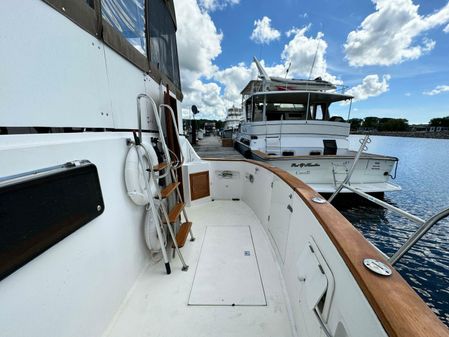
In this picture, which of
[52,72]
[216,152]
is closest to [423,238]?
[52,72]

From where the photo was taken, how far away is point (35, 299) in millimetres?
726

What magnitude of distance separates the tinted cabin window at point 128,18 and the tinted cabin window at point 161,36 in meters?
0.17

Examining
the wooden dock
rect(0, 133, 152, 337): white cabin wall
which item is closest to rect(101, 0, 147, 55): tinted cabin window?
rect(0, 133, 152, 337): white cabin wall

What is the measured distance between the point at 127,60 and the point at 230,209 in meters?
2.28

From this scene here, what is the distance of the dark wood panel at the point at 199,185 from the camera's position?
3125mm

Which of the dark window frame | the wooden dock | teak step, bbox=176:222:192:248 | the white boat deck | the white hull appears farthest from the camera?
the wooden dock

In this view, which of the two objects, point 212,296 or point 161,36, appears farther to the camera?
point 161,36

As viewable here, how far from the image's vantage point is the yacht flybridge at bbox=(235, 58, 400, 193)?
12.8ft

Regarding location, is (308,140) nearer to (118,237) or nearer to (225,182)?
(225,182)

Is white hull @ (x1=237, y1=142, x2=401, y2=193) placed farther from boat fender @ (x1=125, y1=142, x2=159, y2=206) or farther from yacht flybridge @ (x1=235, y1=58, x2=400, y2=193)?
boat fender @ (x1=125, y1=142, x2=159, y2=206)

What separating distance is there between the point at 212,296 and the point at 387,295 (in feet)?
3.97

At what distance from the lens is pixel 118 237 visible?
4.32ft

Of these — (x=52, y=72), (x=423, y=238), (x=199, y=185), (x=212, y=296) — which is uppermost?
(x=52, y=72)

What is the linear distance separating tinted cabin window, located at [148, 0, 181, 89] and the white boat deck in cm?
203
